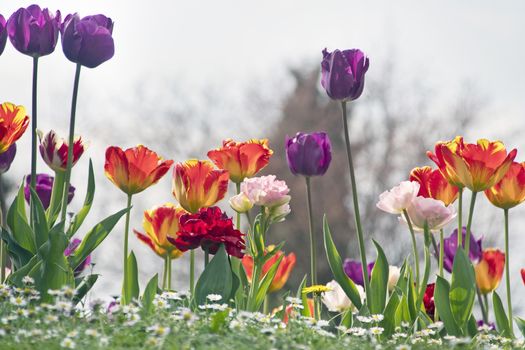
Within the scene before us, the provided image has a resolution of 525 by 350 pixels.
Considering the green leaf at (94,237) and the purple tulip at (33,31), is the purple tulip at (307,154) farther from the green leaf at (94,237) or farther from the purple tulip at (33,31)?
the purple tulip at (33,31)

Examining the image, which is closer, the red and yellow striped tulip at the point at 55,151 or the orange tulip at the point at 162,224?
Result: the red and yellow striped tulip at the point at 55,151

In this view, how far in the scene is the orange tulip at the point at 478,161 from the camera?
3.77m

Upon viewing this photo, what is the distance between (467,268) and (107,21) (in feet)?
6.06

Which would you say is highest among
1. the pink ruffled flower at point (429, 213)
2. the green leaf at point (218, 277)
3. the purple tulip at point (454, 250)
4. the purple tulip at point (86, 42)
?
the purple tulip at point (86, 42)

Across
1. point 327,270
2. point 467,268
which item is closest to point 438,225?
point 467,268

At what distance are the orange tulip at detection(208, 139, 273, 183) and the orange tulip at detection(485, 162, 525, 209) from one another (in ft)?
3.38

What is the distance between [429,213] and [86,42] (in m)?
1.59

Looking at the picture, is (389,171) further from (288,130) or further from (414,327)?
(414,327)

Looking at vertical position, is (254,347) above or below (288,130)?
below

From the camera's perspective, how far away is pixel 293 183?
19141 mm

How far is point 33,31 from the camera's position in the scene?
3.89m

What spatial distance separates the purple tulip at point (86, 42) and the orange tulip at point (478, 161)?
146 cm

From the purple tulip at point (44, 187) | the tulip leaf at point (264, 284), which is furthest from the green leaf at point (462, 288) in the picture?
the purple tulip at point (44, 187)

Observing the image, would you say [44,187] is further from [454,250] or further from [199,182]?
[454,250]
